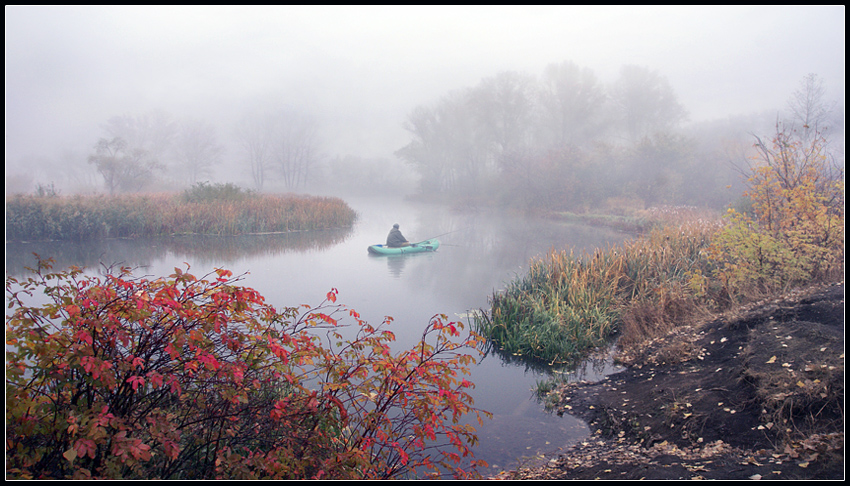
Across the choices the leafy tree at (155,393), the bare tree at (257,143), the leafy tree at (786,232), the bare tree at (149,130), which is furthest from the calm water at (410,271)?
the bare tree at (149,130)

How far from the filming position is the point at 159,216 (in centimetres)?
1772

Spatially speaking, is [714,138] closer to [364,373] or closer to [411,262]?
[411,262]

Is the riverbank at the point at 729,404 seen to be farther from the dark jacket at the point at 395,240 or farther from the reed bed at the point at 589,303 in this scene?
the dark jacket at the point at 395,240

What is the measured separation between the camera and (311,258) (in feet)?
49.9

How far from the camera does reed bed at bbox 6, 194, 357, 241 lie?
14273 millimetres

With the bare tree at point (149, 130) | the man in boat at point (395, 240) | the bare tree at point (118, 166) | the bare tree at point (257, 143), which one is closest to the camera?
the man in boat at point (395, 240)

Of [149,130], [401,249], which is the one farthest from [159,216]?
[149,130]

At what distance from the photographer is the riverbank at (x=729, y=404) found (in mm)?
3127

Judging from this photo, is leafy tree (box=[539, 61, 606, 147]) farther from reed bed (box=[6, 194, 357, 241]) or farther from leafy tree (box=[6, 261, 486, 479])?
leafy tree (box=[6, 261, 486, 479])

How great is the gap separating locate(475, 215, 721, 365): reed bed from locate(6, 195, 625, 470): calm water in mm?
512

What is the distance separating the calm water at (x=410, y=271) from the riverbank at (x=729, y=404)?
18.8 inches

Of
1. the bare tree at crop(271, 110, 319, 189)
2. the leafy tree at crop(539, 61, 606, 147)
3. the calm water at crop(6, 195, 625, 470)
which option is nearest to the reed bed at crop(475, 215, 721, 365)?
the calm water at crop(6, 195, 625, 470)

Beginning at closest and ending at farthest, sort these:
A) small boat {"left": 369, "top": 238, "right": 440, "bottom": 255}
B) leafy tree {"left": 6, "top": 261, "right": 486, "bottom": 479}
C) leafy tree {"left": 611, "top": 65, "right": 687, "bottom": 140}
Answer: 1. leafy tree {"left": 6, "top": 261, "right": 486, "bottom": 479}
2. small boat {"left": 369, "top": 238, "right": 440, "bottom": 255}
3. leafy tree {"left": 611, "top": 65, "right": 687, "bottom": 140}

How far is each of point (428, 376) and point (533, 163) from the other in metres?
33.2
